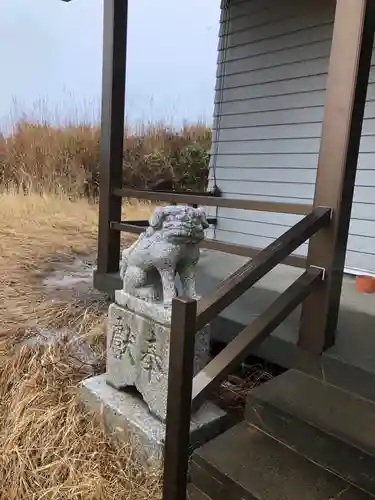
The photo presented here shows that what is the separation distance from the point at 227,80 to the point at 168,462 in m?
3.73

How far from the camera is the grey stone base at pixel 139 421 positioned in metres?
1.74

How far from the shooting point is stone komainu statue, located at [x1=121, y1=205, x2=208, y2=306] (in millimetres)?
1764

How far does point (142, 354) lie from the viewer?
6.15ft

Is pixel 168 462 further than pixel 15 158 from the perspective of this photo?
No

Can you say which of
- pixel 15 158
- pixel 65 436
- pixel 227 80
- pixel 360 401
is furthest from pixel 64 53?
pixel 360 401

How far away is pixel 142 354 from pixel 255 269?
2.22 feet

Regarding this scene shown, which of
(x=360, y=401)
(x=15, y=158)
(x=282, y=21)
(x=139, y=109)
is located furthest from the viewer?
(x=139, y=109)

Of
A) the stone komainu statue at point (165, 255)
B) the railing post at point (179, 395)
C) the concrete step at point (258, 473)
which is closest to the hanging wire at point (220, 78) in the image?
the stone komainu statue at point (165, 255)

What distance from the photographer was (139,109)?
789cm

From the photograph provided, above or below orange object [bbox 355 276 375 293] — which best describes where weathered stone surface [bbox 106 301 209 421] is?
below

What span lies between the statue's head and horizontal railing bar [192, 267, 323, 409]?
1.40 feet

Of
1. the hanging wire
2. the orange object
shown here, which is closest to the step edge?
the orange object

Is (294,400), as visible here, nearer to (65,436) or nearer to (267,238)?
(65,436)

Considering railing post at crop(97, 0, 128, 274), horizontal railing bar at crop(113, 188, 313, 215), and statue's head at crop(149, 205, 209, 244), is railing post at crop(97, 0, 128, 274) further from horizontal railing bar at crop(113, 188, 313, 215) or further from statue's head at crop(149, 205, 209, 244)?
statue's head at crop(149, 205, 209, 244)
